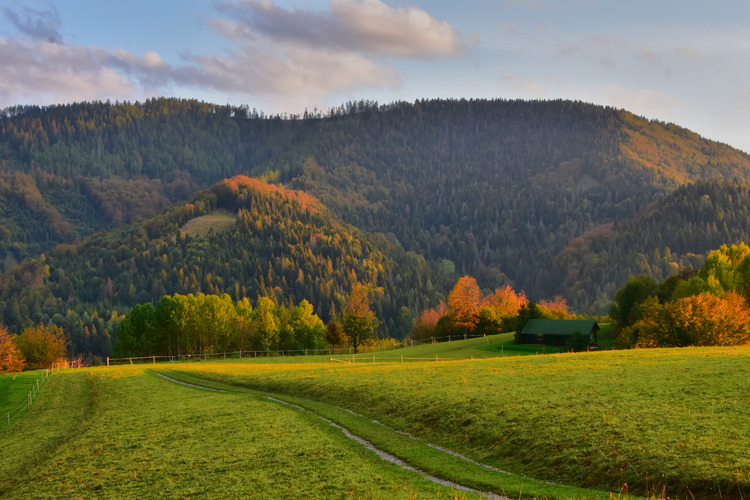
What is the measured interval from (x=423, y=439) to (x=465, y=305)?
11898 centimetres

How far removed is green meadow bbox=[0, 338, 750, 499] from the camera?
24281 millimetres

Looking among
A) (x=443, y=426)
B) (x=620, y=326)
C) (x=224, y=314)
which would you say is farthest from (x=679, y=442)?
(x=224, y=314)

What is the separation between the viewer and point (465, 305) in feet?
496

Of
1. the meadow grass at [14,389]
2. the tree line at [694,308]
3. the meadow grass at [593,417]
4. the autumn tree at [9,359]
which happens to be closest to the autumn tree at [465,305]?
the tree line at [694,308]

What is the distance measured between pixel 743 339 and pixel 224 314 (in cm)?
10467

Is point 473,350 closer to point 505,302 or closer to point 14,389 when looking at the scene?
point 505,302

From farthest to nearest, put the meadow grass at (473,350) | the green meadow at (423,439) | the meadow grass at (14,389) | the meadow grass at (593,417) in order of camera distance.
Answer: the meadow grass at (473,350)
the meadow grass at (14,389)
the green meadow at (423,439)
the meadow grass at (593,417)

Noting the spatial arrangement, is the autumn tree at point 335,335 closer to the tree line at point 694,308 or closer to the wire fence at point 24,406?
the tree line at point 694,308

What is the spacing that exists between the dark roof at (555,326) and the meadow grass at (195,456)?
7921 cm

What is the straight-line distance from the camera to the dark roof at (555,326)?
118938 millimetres

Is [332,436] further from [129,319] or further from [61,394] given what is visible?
[129,319]

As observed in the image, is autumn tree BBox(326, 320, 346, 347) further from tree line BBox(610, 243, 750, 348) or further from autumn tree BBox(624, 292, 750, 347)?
autumn tree BBox(624, 292, 750, 347)

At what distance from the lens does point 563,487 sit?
23906mm

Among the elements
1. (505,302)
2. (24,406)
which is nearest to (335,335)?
(505,302)
